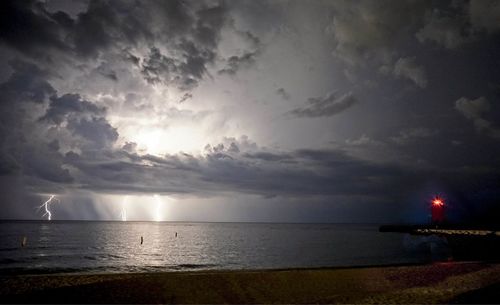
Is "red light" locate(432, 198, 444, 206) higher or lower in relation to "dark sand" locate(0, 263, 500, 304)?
higher

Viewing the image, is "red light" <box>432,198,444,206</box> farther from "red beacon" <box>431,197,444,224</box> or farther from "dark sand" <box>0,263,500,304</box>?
"dark sand" <box>0,263,500,304</box>

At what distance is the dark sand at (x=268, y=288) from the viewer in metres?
17.9

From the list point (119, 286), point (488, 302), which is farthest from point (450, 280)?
point (119, 286)

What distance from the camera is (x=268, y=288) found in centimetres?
2081

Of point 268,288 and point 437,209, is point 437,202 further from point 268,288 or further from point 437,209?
point 268,288

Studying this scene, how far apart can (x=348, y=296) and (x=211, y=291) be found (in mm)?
8486

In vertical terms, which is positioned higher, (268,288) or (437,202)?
(437,202)

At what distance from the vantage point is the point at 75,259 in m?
52.9

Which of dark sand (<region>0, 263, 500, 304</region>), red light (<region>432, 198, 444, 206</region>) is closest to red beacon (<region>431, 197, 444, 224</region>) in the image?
red light (<region>432, 198, 444, 206</region>)

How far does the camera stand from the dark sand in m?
17.9

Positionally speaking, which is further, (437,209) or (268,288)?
(437,209)

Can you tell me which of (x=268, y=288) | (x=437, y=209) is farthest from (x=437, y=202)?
(x=268, y=288)

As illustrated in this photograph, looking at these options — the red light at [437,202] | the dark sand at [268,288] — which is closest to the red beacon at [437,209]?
the red light at [437,202]

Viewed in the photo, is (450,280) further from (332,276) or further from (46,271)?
(46,271)
